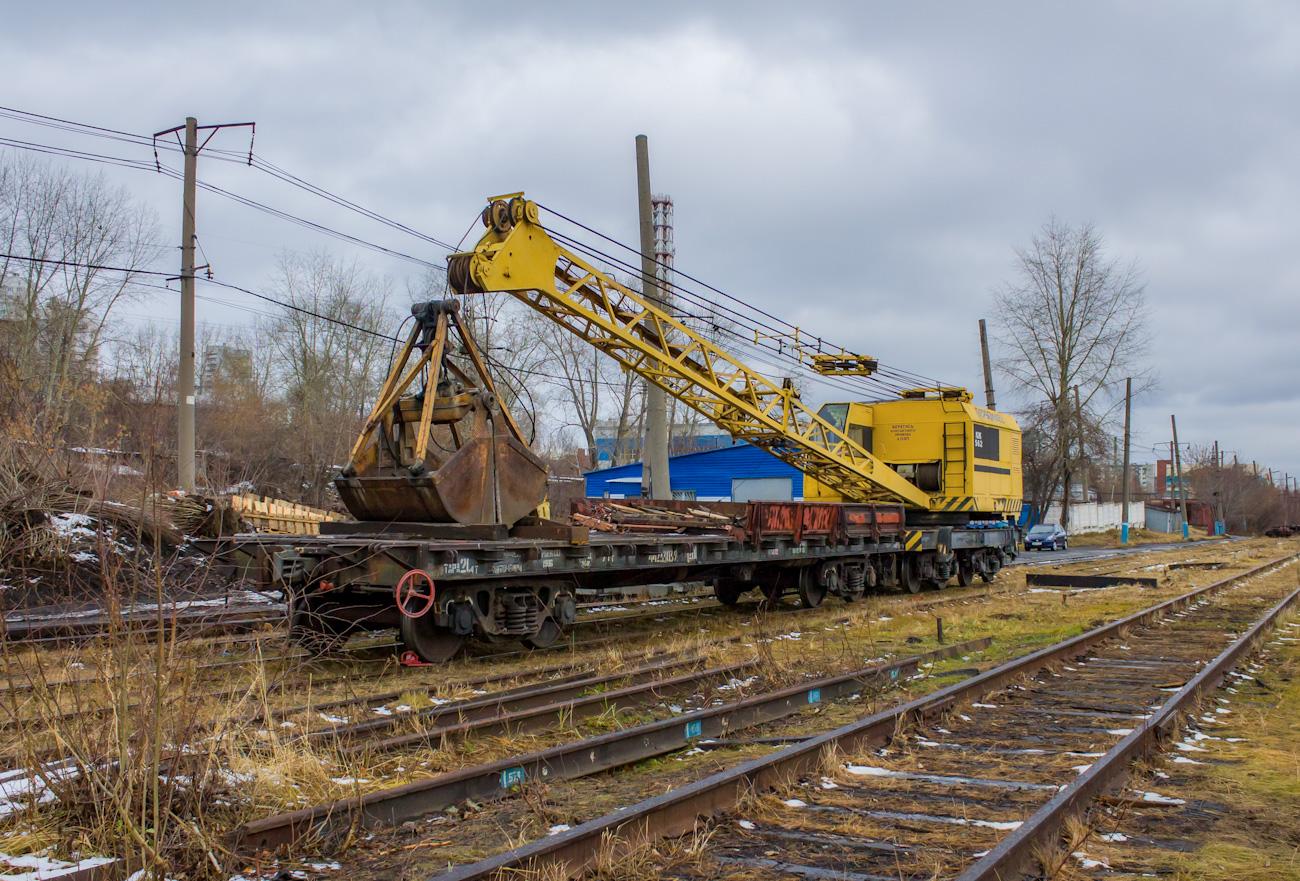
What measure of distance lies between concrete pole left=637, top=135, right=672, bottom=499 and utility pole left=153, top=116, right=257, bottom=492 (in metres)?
7.90

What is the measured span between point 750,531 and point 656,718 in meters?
6.17

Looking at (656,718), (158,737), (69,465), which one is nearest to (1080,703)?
(656,718)

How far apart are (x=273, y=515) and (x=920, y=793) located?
45.0ft

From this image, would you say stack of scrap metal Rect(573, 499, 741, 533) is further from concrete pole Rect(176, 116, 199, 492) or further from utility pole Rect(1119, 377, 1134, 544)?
utility pole Rect(1119, 377, 1134, 544)

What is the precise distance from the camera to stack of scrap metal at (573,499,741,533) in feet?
41.6

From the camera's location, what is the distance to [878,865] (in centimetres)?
407

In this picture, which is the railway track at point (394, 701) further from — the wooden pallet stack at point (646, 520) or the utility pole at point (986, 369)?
the utility pole at point (986, 369)

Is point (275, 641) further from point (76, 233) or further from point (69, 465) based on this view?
point (76, 233)

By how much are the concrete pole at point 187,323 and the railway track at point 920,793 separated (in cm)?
1503

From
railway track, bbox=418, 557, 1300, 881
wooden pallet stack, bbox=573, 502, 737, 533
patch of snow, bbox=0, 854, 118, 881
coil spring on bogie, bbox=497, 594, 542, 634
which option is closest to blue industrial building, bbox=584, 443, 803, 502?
wooden pallet stack, bbox=573, 502, 737, 533

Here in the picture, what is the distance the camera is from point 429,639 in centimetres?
931

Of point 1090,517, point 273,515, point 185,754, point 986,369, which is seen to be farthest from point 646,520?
point 1090,517

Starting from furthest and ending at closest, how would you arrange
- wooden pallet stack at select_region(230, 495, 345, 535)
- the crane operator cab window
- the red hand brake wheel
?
the crane operator cab window, wooden pallet stack at select_region(230, 495, 345, 535), the red hand brake wheel

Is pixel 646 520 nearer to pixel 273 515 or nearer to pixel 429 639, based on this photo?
pixel 429 639
